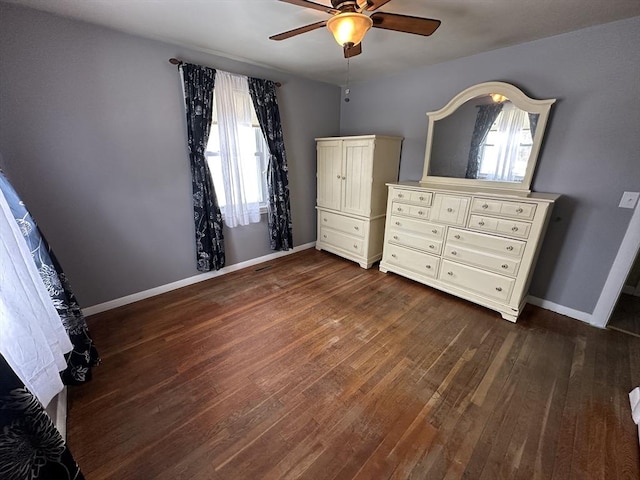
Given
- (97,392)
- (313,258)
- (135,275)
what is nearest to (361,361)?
(97,392)

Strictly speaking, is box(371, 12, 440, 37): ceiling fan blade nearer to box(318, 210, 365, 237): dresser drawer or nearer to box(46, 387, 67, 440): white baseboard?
box(318, 210, 365, 237): dresser drawer

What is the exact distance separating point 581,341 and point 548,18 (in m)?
2.37

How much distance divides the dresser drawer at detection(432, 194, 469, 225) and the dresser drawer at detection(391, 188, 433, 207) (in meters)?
0.07

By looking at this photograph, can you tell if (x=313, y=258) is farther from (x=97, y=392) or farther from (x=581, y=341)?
(x=581, y=341)

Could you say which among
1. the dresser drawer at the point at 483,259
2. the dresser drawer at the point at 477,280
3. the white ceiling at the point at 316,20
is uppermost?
the white ceiling at the point at 316,20

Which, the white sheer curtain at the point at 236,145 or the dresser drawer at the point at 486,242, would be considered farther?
the white sheer curtain at the point at 236,145

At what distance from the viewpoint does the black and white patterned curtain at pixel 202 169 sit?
2.38 metres

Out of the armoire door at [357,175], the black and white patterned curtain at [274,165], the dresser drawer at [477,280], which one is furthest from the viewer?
the armoire door at [357,175]

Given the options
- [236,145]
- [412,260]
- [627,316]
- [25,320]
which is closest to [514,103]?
[412,260]

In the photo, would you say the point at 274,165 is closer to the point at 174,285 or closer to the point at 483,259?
the point at 174,285

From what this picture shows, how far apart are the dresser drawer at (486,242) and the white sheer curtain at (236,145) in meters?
2.19

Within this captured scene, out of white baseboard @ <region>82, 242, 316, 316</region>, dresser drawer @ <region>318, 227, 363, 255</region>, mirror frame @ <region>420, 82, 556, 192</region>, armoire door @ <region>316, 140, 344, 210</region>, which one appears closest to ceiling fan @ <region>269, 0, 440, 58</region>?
mirror frame @ <region>420, 82, 556, 192</region>

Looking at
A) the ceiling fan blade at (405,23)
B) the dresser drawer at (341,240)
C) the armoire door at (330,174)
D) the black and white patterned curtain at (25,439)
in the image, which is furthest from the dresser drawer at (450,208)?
the black and white patterned curtain at (25,439)

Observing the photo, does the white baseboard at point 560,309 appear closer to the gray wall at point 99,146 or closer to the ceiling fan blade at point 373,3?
the ceiling fan blade at point 373,3
